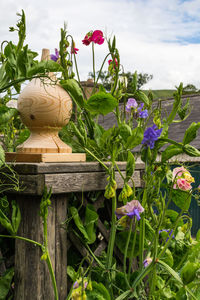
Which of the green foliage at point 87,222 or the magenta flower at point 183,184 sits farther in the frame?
the magenta flower at point 183,184

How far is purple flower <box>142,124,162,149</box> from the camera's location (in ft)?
4.17

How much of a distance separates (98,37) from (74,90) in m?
0.40

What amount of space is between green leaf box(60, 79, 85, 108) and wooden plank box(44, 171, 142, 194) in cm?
26

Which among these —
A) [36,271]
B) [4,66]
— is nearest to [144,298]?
[36,271]

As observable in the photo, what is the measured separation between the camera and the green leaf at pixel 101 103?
129cm

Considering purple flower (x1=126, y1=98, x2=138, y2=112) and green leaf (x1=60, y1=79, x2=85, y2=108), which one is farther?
purple flower (x1=126, y1=98, x2=138, y2=112)

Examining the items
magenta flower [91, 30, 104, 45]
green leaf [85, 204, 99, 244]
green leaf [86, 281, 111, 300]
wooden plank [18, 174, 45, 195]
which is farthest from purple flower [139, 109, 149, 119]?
green leaf [86, 281, 111, 300]

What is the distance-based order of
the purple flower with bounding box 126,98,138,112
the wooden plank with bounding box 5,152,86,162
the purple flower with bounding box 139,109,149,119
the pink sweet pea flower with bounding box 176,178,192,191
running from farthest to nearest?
the purple flower with bounding box 126,98,138,112 → the purple flower with bounding box 139,109,149,119 → the pink sweet pea flower with bounding box 176,178,192,191 → the wooden plank with bounding box 5,152,86,162

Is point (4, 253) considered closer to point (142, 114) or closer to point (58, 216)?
point (58, 216)

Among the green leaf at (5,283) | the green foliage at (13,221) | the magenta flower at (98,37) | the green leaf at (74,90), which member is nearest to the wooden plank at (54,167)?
the green foliage at (13,221)

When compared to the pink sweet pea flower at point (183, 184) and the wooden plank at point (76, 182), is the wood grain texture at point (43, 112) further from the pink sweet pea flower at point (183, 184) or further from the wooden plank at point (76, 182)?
the pink sweet pea flower at point (183, 184)

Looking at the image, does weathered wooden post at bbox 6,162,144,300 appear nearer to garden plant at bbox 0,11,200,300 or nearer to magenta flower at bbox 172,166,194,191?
garden plant at bbox 0,11,200,300

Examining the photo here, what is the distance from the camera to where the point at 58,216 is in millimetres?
1257

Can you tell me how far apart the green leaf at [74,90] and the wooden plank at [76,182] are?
0.86 feet
